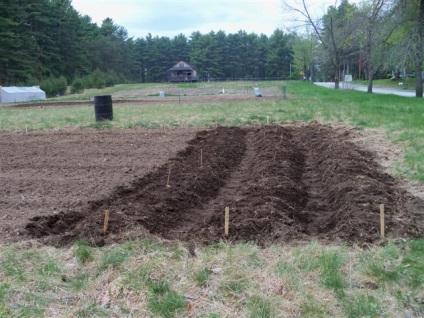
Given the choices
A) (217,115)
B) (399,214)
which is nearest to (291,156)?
(399,214)

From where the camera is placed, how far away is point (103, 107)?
17641 millimetres

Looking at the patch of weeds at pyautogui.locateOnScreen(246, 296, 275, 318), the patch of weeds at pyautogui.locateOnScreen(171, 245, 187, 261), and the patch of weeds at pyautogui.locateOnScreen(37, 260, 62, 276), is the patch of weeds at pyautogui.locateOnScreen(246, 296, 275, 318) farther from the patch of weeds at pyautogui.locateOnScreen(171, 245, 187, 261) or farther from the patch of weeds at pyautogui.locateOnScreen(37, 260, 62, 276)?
the patch of weeds at pyautogui.locateOnScreen(37, 260, 62, 276)

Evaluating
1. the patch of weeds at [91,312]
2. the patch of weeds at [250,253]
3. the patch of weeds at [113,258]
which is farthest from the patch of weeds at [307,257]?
the patch of weeds at [91,312]

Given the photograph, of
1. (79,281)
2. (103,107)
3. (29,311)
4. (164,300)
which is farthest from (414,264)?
(103,107)

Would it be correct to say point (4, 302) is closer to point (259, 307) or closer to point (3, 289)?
point (3, 289)

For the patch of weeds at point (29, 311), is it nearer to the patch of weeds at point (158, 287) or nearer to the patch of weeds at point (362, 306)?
the patch of weeds at point (158, 287)

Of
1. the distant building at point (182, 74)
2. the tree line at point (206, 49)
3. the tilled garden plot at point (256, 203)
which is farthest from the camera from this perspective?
the distant building at point (182, 74)

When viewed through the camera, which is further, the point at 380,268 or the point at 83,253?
the point at 83,253

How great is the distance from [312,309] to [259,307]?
1.35ft

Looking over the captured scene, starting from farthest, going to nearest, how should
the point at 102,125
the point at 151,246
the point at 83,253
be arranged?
the point at 102,125 → the point at 151,246 → the point at 83,253

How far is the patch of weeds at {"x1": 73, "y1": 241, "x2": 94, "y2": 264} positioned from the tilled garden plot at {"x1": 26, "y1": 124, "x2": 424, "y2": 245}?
0.22 meters

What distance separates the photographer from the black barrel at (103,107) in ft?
57.0

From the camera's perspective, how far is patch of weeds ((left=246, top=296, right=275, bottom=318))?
3.57 m

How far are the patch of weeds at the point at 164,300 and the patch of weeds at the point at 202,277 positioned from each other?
262mm
